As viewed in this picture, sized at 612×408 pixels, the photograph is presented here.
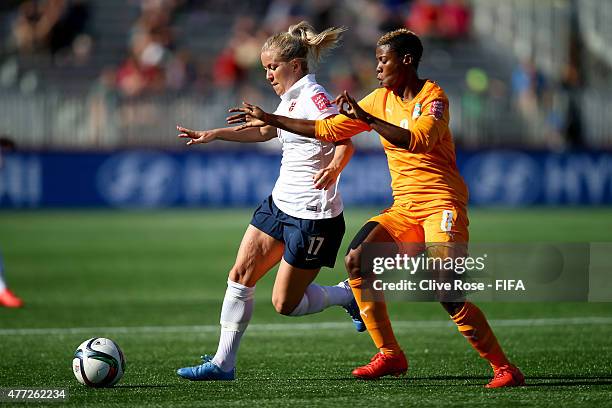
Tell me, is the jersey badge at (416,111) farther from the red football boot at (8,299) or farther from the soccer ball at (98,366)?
the red football boot at (8,299)

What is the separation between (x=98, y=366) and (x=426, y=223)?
2216 mm

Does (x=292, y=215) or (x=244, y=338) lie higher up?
(x=292, y=215)

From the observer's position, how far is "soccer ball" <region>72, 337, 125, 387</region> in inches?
299

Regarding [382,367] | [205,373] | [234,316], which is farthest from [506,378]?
[205,373]

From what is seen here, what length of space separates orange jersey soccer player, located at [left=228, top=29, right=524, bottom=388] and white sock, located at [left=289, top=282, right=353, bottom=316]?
0.58m

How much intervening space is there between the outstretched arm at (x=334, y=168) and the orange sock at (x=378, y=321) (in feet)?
2.28

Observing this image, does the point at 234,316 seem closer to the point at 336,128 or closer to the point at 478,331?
the point at 336,128

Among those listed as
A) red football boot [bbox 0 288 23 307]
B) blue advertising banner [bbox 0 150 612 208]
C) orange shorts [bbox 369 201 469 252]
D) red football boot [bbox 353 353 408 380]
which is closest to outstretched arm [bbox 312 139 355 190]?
orange shorts [bbox 369 201 469 252]

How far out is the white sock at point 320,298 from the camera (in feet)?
27.2

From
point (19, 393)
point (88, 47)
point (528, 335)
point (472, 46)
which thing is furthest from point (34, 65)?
point (19, 393)

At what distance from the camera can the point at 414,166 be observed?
7660mm

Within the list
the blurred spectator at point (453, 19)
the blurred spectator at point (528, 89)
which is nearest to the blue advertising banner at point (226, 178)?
the blurred spectator at point (528, 89)

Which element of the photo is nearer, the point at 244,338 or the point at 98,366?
the point at 98,366

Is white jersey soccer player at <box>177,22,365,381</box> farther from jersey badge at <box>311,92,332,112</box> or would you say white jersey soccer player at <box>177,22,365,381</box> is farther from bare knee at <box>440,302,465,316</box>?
bare knee at <box>440,302,465,316</box>
